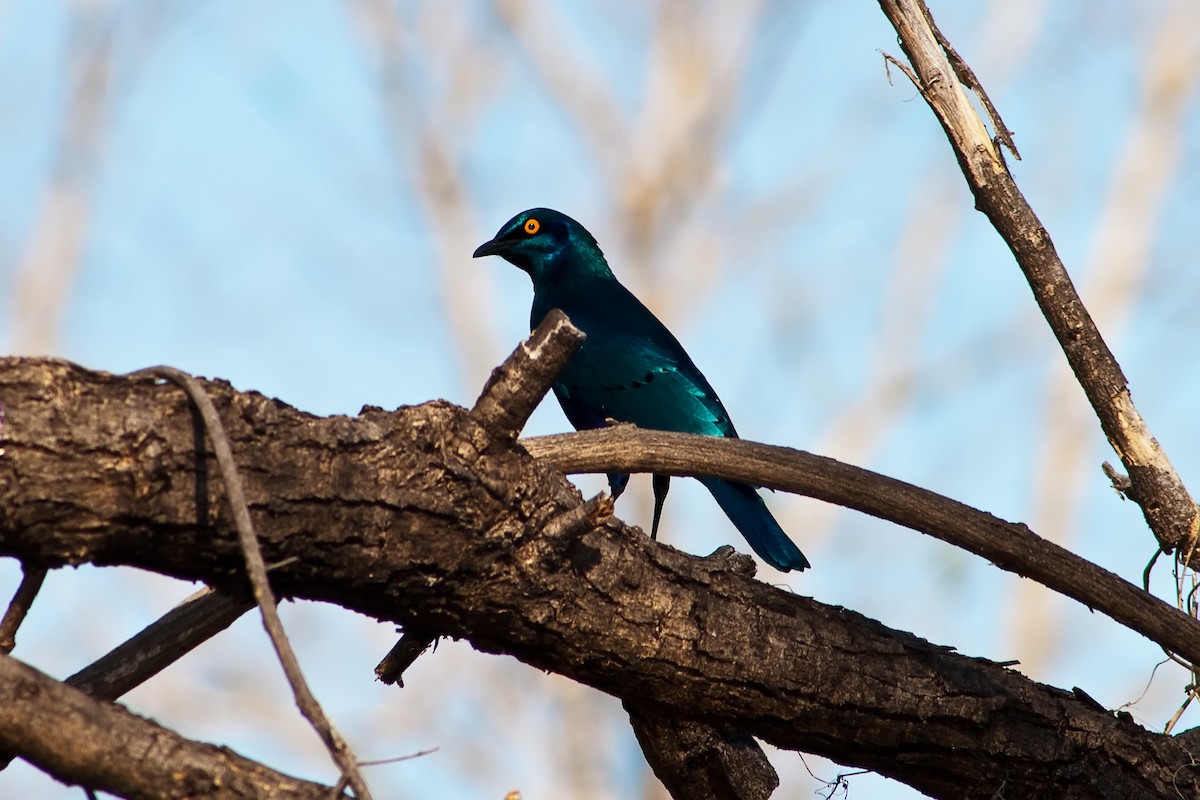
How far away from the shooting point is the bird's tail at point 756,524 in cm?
433

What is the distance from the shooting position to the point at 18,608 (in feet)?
8.13

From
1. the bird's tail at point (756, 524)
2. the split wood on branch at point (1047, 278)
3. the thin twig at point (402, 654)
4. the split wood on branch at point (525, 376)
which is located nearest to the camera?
the split wood on branch at point (525, 376)

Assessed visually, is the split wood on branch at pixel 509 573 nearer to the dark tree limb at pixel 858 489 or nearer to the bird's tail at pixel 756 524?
the dark tree limb at pixel 858 489

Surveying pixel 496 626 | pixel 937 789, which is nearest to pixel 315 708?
pixel 496 626

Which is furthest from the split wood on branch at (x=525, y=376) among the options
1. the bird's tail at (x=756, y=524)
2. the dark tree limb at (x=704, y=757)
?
the bird's tail at (x=756, y=524)

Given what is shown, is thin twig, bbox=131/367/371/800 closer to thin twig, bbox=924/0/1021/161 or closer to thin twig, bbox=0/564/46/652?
thin twig, bbox=0/564/46/652

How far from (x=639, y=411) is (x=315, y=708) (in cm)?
343

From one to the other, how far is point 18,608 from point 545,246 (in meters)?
4.07

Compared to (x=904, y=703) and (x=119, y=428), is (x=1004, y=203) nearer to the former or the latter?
(x=904, y=703)

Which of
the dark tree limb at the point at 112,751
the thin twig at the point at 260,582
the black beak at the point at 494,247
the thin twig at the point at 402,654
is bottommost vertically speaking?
the dark tree limb at the point at 112,751

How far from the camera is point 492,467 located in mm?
2506

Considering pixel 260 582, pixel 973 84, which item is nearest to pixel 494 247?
pixel 973 84

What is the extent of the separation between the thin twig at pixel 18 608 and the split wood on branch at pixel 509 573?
1.07 feet

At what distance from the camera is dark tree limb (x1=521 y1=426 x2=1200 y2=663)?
3.02 m
